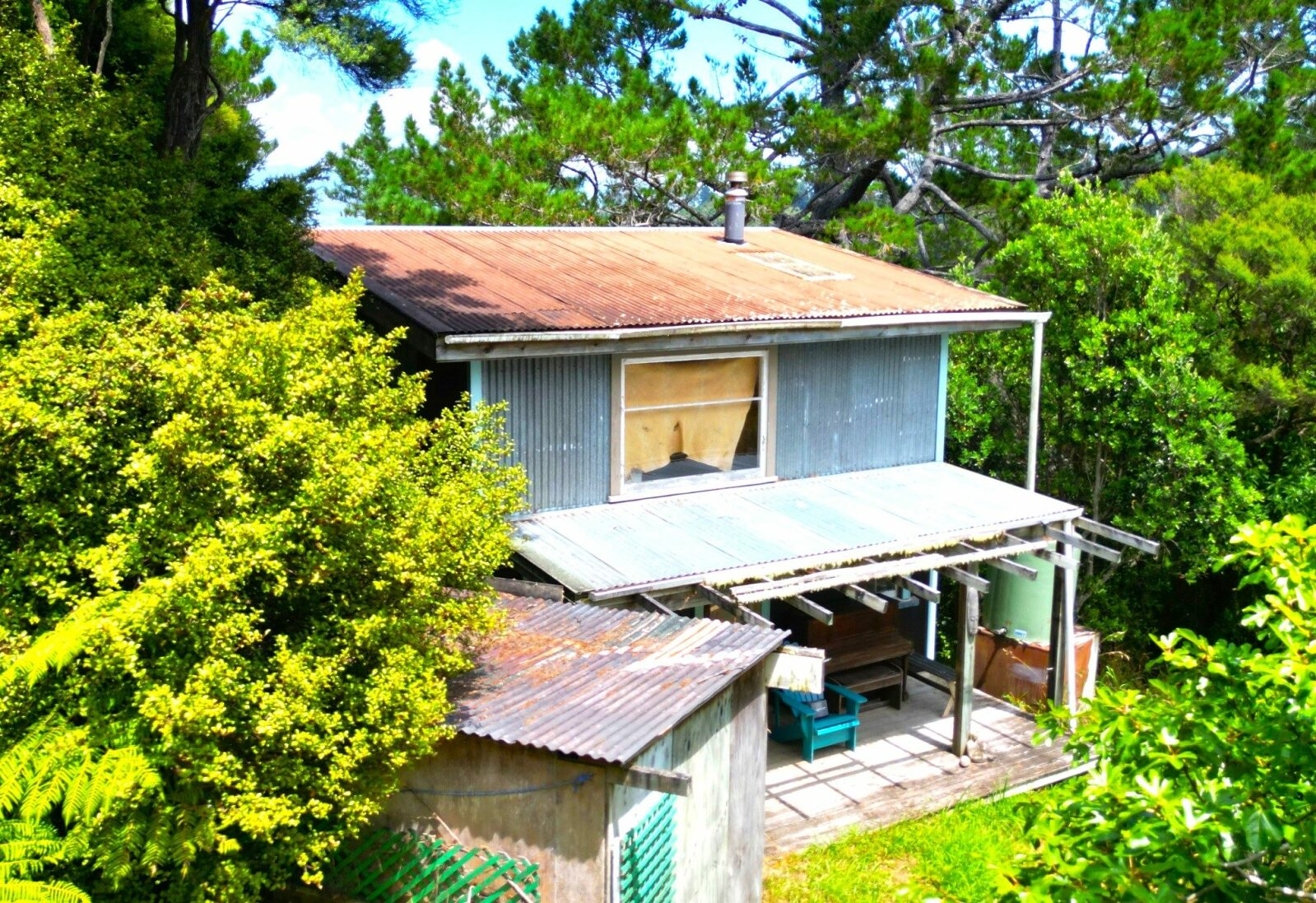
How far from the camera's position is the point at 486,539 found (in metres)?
7.94

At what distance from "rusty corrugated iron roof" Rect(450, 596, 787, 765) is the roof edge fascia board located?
2411 mm

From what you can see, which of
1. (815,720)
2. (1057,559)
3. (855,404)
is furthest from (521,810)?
(855,404)

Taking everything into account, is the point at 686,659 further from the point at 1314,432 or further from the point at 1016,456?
the point at 1314,432

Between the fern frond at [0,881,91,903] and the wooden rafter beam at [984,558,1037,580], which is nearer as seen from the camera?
the fern frond at [0,881,91,903]

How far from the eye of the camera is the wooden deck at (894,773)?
450 inches

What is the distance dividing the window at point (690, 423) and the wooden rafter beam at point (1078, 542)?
3255mm

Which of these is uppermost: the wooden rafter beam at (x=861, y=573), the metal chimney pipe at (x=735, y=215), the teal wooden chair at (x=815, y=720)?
the metal chimney pipe at (x=735, y=215)

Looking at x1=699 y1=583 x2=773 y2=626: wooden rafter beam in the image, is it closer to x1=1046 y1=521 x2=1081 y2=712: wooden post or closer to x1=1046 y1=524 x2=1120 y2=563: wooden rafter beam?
x1=1046 y1=524 x2=1120 y2=563: wooden rafter beam

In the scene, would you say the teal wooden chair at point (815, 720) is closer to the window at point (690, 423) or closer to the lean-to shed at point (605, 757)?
the window at point (690, 423)

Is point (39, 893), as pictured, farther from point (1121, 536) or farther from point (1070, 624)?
point (1070, 624)

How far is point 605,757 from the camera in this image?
6977 mm

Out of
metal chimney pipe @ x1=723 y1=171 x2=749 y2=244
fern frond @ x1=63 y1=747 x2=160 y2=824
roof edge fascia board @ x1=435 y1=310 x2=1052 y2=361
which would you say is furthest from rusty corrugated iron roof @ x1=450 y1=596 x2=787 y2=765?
metal chimney pipe @ x1=723 y1=171 x2=749 y2=244

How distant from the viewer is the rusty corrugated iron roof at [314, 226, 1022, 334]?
11.4 meters

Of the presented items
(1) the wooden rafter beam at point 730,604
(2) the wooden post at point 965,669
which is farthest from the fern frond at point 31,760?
(2) the wooden post at point 965,669
